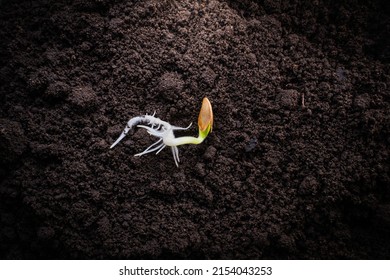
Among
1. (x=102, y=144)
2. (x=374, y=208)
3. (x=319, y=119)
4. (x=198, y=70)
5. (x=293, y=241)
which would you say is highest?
(x=198, y=70)

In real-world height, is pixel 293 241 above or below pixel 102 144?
below

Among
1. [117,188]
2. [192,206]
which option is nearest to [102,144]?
[117,188]

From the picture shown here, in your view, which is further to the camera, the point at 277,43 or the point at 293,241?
the point at 277,43

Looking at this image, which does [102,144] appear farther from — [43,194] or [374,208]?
[374,208]
